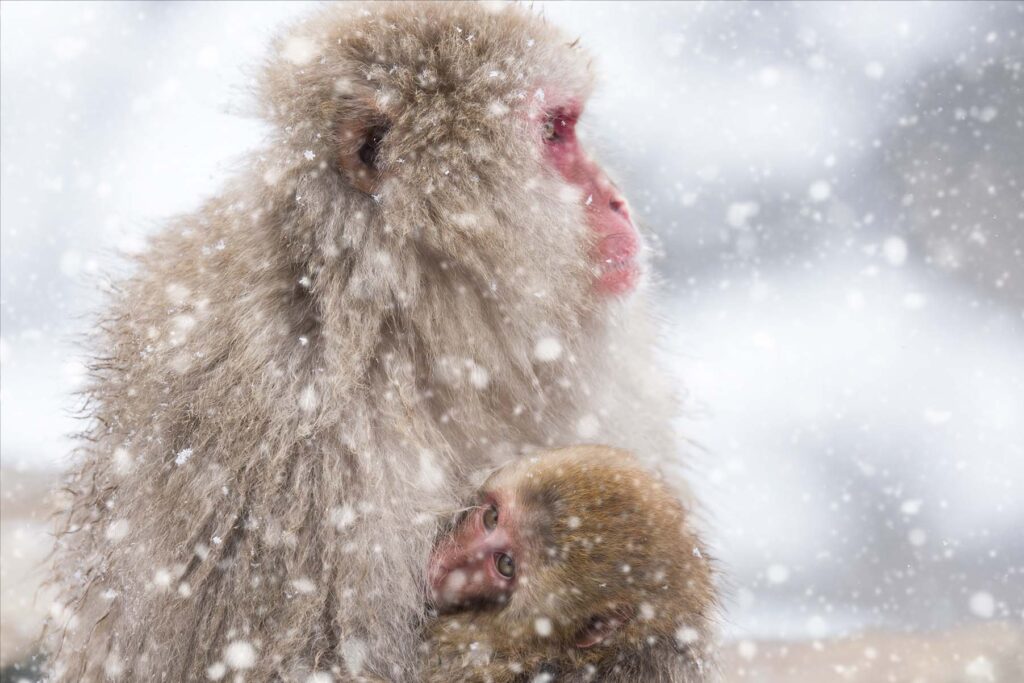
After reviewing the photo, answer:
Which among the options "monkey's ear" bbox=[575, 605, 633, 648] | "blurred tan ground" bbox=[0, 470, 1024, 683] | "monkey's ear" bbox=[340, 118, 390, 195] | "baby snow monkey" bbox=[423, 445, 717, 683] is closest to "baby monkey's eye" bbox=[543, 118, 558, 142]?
"monkey's ear" bbox=[340, 118, 390, 195]

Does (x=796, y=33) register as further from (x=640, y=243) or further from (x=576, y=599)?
(x=576, y=599)

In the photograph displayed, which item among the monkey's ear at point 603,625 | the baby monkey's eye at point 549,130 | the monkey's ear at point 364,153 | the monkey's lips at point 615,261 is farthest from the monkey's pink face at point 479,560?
the baby monkey's eye at point 549,130

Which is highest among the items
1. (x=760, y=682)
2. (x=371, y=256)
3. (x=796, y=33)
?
(x=796, y=33)

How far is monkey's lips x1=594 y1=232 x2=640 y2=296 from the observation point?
218 cm

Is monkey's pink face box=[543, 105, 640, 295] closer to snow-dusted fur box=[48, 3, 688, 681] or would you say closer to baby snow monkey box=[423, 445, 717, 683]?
snow-dusted fur box=[48, 3, 688, 681]

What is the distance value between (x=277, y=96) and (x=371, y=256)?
498mm

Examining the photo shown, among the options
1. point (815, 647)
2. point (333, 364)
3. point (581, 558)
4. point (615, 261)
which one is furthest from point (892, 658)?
point (333, 364)

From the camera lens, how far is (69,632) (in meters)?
2.02

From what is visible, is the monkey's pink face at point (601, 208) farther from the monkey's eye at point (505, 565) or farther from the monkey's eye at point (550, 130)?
the monkey's eye at point (505, 565)

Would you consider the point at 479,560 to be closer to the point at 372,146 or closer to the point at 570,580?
the point at 570,580

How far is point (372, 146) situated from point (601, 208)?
0.57 m

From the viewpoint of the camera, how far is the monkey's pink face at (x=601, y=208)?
2.19 meters

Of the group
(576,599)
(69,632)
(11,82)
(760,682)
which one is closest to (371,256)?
(576,599)

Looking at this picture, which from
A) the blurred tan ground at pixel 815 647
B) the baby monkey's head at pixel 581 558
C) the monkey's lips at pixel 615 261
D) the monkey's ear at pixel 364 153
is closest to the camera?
the baby monkey's head at pixel 581 558
